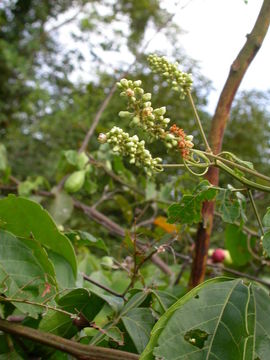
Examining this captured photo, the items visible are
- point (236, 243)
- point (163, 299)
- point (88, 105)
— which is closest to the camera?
point (163, 299)

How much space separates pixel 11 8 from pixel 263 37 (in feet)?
21.5

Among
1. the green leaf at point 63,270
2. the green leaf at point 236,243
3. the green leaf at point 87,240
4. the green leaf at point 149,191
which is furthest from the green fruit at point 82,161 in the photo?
the green leaf at point 63,270

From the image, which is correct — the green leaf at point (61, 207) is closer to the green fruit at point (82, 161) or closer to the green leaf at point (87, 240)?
the green fruit at point (82, 161)

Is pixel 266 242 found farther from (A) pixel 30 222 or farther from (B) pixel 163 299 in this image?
(A) pixel 30 222

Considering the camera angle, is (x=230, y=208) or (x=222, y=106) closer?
(x=230, y=208)

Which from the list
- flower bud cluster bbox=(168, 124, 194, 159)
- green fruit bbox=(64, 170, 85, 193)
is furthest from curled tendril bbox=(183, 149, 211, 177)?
green fruit bbox=(64, 170, 85, 193)

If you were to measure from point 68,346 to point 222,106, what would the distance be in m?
0.46

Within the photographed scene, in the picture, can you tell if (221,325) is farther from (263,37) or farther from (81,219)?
(81,219)

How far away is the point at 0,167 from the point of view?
171 cm

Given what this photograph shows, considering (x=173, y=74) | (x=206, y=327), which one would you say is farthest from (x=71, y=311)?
(x=173, y=74)

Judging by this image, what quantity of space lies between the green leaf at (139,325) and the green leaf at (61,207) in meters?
0.91

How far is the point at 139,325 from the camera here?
0.55 m

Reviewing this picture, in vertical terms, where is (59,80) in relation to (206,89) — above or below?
above

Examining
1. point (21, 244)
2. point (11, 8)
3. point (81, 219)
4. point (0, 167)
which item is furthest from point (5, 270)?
point (11, 8)
